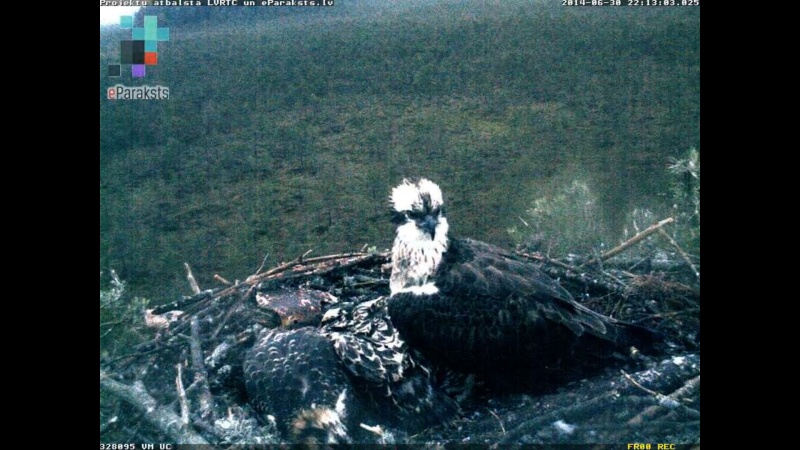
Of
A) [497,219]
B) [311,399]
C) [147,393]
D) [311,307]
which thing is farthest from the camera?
[497,219]

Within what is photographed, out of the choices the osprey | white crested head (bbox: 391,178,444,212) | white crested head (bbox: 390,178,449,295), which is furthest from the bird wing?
white crested head (bbox: 391,178,444,212)

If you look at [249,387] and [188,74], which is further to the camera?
[188,74]

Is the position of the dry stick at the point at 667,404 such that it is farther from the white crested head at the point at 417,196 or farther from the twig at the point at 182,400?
the twig at the point at 182,400

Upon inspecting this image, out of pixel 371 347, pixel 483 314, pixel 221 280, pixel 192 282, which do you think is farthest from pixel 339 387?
pixel 192 282

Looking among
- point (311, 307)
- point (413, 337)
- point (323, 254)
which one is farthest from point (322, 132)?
point (413, 337)

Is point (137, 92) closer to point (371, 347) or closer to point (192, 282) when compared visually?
point (192, 282)

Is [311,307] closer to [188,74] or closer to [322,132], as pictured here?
[322,132]

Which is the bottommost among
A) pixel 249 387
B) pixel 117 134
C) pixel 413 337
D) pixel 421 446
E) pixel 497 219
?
pixel 421 446
